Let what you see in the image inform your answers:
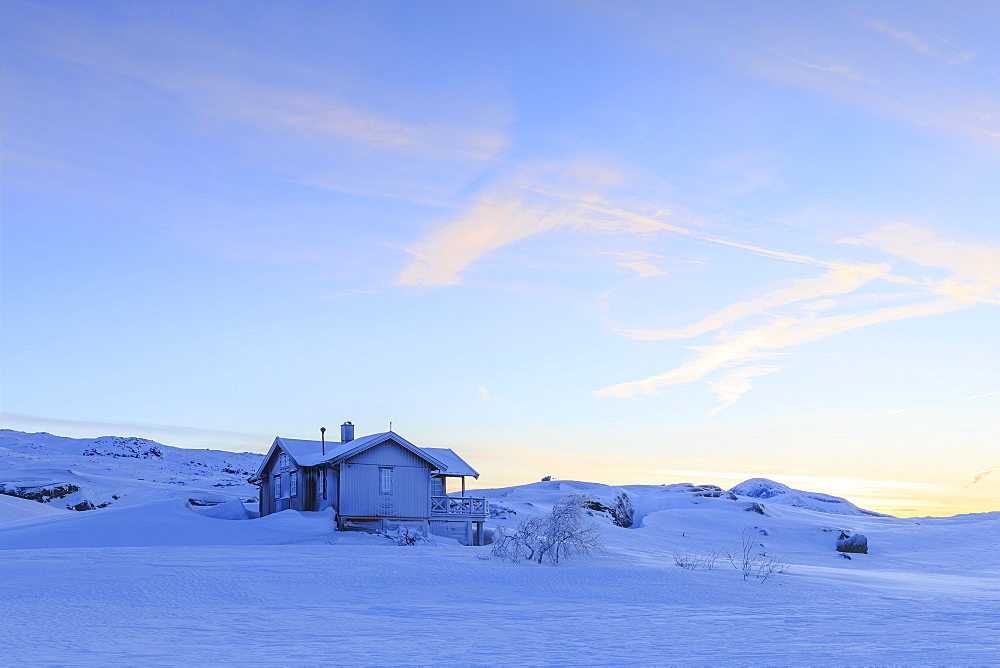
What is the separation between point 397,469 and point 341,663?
30338mm

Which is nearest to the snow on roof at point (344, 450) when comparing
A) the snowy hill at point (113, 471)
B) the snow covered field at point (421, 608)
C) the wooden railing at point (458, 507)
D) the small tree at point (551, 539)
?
the wooden railing at point (458, 507)

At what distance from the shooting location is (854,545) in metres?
47.3

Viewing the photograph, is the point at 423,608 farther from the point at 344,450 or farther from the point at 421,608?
the point at 344,450

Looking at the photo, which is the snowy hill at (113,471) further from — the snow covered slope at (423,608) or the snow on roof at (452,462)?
the snow covered slope at (423,608)

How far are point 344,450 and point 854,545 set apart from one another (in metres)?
27.4

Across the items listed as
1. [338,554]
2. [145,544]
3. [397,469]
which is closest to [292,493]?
[397,469]

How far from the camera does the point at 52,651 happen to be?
468 inches

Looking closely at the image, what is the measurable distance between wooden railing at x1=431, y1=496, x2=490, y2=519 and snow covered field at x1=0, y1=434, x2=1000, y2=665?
9.19 m

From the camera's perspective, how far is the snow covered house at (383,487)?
40.3 m

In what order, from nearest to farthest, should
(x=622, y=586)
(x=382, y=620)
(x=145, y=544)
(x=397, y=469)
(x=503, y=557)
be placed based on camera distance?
(x=382, y=620), (x=622, y=586), (x=503, y=557), (x=145, y=544), (x=397, y=469)

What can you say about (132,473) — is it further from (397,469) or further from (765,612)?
(765,612)

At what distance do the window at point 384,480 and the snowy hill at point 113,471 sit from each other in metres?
17.7

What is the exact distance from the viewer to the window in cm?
4091

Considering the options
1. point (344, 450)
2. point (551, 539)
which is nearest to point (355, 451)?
point (344, 450)
